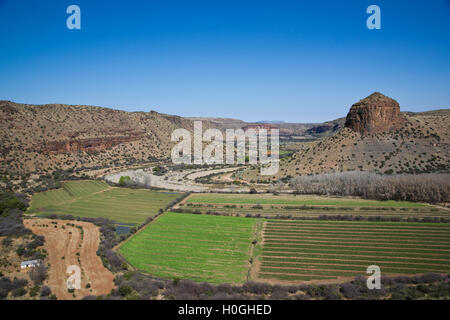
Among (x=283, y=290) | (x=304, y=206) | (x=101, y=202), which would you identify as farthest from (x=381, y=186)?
(x=101, y=202)

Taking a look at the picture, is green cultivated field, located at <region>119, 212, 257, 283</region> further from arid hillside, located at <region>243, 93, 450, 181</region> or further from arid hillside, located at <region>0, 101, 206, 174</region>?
arid hillside, located at <region>0, 101, 206, 174</region>

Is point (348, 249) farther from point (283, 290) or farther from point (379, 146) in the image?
point (379, 146)

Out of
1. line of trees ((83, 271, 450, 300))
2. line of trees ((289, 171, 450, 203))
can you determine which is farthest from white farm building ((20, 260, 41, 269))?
line of trees ((289, 171, 450, 203))

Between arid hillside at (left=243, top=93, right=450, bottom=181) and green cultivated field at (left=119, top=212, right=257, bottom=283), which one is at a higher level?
arid hillside at (left=243, top=93, right=450, bottom=181)

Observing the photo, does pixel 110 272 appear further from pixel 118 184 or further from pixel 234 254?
pixel 118 184
